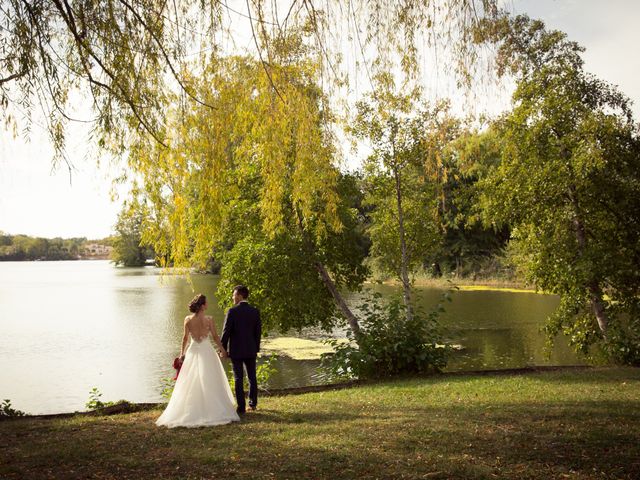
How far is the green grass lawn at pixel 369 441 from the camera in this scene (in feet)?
14.9

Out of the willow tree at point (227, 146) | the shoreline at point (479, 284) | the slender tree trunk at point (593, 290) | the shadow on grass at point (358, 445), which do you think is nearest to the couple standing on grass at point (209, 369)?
the shadow on grass at point (358, 445)

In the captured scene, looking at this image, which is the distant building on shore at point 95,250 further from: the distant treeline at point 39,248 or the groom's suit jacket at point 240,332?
the groom's suit jacket at point 240,332

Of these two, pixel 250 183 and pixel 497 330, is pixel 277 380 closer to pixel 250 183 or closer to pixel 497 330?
pixel 250 183

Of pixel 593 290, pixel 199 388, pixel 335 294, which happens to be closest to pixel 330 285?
pixel 335 294

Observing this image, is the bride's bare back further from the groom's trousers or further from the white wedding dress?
the groom's trousers

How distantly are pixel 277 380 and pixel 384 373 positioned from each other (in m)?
5.56

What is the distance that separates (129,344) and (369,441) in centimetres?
1809

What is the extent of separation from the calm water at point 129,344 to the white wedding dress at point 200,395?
71.2 inches

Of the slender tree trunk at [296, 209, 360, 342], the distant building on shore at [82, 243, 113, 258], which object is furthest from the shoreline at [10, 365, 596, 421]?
the distant building on shore at [82, 243, 113, 258]

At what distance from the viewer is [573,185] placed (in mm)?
12406

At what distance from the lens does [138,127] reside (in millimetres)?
5500

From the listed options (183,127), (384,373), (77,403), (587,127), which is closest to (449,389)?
(384,373)

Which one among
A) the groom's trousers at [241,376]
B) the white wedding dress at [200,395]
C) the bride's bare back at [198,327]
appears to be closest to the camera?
the white wedding dress at [200,395]

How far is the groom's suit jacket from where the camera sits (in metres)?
7.39
